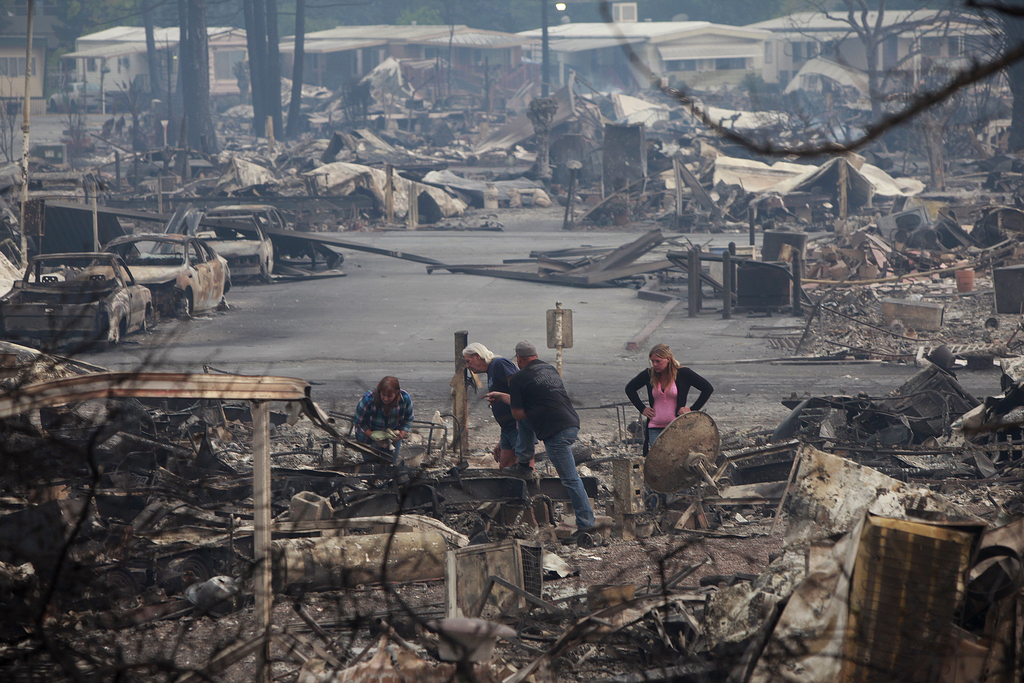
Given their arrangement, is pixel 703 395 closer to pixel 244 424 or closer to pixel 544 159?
pixel 244 424

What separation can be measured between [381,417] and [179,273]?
10.1m

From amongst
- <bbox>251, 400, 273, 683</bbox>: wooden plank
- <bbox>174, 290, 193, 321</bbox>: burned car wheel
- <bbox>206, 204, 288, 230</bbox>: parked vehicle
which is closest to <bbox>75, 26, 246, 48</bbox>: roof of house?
<bbox>206, 204, 288, 230</bbox>: parked vehicle

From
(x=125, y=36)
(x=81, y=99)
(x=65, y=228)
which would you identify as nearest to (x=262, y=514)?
(x=65, y=228)

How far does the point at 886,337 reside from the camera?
51.4 ft

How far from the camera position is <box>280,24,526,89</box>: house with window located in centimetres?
7669

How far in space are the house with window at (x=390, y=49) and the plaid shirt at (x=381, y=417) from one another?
230ft

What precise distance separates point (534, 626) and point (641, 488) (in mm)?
2568

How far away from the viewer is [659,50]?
7488 cm

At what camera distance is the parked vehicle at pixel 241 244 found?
22.0m

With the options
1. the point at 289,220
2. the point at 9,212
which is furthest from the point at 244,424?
the point at 289,220

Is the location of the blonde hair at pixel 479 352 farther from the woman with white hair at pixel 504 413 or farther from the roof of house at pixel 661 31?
the roof of house at pixel 661 31

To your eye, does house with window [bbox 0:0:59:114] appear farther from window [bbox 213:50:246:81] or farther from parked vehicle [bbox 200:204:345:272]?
parked vehicle [bbox 200:204:345:272]

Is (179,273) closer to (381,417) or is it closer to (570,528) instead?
→ (381,417)

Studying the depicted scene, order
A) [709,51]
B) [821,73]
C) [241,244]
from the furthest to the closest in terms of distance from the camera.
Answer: [709,51], [821,73], [241,244]
